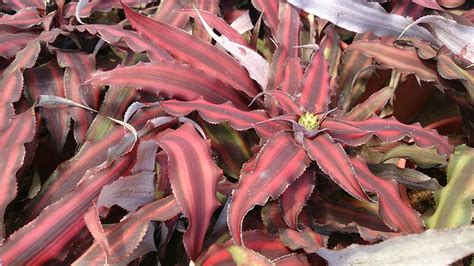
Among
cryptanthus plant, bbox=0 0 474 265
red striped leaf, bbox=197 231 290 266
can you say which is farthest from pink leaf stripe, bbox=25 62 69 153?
red striped leaf, bbox=197 231 290 266

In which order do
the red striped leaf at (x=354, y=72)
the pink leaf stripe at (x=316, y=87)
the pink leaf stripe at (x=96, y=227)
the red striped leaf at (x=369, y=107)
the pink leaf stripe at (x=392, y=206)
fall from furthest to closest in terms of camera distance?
the red striped leaf at (x=354, y=72) < the red striped leaf at (x=369, y=107) < the pink leaf stripe at (x=316, y=87) < the pink leaf stripe at (x=392, y=206) < the pink leaf stripe at (x=96, y=227)

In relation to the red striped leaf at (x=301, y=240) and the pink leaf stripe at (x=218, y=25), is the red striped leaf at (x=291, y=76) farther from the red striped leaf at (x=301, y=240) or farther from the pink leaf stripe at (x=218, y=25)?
the red striped leaf at (x=301, y=240)

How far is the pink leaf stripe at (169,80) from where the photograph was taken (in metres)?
0.89

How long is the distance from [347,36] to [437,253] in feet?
2.20

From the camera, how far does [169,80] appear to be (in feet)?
2.97

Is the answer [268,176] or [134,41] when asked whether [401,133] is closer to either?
[268,176]

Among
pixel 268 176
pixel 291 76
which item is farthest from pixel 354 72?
pixel 268 176

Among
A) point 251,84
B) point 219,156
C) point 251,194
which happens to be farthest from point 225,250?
point 251,84

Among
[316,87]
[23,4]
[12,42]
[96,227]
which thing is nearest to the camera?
[96,227]

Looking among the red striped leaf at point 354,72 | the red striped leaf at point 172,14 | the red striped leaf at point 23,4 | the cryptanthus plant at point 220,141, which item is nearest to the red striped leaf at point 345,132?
the cryptanthus plant at point 220,141

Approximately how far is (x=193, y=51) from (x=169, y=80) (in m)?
0.09

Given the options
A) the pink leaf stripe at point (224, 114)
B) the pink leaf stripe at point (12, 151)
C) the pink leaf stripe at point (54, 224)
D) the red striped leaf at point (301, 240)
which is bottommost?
the pink leaf stripe at point (54, 224)

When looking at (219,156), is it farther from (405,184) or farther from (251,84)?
(405,184)

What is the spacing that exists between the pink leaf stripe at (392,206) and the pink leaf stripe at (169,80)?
0.84 ft
